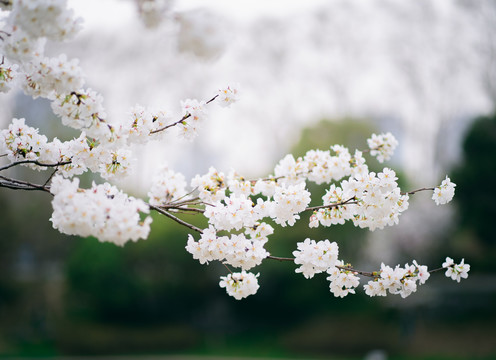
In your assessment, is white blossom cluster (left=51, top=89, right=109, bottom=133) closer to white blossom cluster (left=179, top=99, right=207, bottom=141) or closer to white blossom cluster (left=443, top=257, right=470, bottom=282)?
white blossom cluster (left=179, top=99, right=207, bottom=141)

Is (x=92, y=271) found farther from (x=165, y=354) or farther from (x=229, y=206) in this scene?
(x=229, y=206)

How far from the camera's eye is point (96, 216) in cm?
187

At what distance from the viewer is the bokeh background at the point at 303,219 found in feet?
39.8

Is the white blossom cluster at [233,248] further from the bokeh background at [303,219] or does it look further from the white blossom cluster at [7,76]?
the bokeh background at [303,219]

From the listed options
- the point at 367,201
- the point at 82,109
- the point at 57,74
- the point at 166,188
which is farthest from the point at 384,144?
the point at 57,74

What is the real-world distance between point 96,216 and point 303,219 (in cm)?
1033

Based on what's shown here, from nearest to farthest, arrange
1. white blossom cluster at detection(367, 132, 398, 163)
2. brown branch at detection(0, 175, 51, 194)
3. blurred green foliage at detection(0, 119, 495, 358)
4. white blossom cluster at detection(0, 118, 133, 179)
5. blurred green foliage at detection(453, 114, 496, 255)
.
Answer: brown branch at detection(0, 175, 51, 194), white blossom cluster at detection(0, 118, 133, 179), white blossom cluster at detection(367, 132, 398, 163), blurred green foliage at detection(453, 114, 496, 255), blurred green foliage at detection(0, 119, 495, 358)

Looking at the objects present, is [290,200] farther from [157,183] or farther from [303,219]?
[303,219]

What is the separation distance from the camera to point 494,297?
40.8 ft

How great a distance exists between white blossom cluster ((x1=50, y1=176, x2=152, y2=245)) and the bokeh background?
378 inches

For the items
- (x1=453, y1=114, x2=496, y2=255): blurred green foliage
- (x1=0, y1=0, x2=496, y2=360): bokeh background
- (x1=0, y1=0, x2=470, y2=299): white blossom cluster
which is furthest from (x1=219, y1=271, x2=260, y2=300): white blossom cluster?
(x1=453, y1=114, x2=496, y2=255): blurred green foliage

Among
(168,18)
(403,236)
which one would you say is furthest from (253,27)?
(168,18)

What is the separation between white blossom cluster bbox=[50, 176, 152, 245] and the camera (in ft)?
6.12

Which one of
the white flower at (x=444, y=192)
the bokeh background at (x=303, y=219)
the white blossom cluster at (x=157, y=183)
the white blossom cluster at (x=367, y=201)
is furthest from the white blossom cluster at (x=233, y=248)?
the bokeh background at (x=303, y=219)
